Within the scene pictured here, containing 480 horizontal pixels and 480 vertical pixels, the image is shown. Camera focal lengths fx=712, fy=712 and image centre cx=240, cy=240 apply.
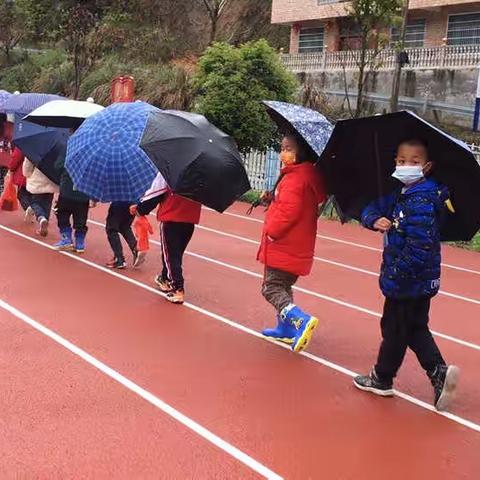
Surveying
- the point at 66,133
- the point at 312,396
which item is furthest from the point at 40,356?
the point at 66,133

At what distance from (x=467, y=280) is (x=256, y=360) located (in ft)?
16.5

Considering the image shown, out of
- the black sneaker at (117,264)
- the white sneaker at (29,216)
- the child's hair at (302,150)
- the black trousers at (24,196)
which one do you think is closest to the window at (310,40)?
the white sneaker at (29,216)

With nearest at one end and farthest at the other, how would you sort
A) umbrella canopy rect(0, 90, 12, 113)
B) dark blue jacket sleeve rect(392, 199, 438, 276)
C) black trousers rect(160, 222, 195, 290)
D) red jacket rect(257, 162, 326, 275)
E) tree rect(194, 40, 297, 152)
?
dark blue jacket sleeve rect(392, 199, 438, 276)
red jacket rect(257, 162, 326, 275)
black trousers rect(160, 222, 195, 290)
umbrella canopy rect(0, 90, 12, 113)
tree rect(194, 40, 297, 152)

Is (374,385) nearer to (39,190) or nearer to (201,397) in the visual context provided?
(201,397)

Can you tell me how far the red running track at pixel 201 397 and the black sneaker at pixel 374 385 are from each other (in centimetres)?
7

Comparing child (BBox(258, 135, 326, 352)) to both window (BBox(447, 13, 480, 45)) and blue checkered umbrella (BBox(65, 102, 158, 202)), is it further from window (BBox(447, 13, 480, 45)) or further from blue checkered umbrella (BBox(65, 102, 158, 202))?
window (BBox(447, 13, 480, 45))

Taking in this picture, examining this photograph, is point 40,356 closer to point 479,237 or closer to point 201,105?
point 479,237

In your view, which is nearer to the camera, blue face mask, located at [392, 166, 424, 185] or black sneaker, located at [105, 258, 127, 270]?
blue face mask, located at [392, 166, 424, 185]

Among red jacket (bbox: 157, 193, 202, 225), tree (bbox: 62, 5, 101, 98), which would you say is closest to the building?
tree (bbox: 62, 5, 101, 98)

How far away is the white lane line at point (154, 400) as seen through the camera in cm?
373

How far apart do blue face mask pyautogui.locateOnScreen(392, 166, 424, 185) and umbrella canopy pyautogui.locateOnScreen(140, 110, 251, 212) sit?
1.93 meters

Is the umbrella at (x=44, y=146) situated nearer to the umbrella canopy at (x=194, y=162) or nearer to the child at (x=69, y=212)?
the child at (x=69, y=212)

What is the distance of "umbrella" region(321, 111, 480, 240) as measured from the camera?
4.41m

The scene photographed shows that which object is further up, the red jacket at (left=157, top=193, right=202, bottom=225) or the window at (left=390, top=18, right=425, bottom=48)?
the window at (left=390, top=18, right=425, bottom=48)
